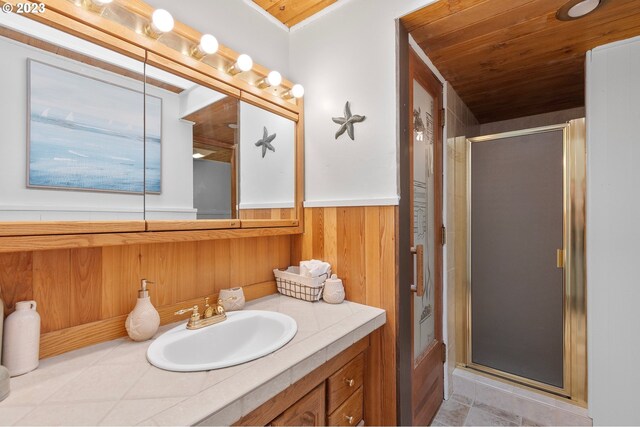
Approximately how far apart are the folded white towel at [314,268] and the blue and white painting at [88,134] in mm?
765

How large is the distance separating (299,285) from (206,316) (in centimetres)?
48

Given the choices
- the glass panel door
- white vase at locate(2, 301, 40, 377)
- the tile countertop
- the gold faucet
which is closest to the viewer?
the tile countertop

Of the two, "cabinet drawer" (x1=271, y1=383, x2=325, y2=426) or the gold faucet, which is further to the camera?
the gold faucet

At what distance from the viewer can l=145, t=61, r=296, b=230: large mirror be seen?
43.5 inches

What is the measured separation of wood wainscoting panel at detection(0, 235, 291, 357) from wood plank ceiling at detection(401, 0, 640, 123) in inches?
56.1

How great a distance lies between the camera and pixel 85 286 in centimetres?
99

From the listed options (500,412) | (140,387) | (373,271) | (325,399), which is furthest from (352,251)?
(500,412)

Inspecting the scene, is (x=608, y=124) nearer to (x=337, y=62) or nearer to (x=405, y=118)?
(x=405, y=118)

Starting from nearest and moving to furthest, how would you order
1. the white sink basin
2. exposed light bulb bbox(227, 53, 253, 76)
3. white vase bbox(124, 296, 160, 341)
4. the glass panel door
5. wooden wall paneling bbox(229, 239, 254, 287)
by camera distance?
the white sink basin → white vase bbox(124, 296, 160, 341) → exposed light bulb bbox(227, 53, 253, 76) → wooden wall paneling bbox(229, 239, 254, 287) → the glass panel door

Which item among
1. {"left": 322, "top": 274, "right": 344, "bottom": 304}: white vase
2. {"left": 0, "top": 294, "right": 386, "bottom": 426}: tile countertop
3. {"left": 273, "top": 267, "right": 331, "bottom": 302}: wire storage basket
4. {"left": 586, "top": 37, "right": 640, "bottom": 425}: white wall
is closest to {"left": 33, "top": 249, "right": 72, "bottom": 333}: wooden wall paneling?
{"left": 0, "top": 294, "right": 386, "bottom": 426}: tile countertop

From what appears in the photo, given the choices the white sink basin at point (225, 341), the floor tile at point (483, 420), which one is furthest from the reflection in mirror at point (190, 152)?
the floor tile at point (483, 420)

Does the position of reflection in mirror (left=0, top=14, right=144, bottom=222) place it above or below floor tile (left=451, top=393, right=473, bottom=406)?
above

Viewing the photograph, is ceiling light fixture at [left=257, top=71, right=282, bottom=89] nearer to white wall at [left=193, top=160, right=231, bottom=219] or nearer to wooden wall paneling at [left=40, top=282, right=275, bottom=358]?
white wall at [left=193, top=160, right=231, bottom=219]

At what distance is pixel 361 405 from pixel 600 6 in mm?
2035
